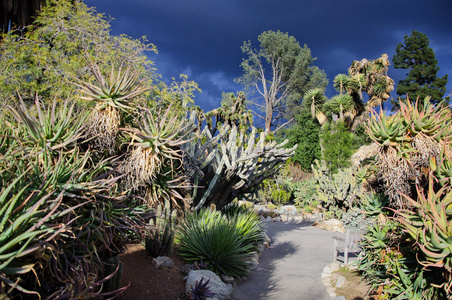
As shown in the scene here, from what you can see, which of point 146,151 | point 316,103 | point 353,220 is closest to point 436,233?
point 146,151

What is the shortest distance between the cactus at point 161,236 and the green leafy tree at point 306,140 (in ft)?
78.6

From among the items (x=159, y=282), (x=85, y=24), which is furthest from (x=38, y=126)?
(x=85, y=24)

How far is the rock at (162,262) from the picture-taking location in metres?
5.19

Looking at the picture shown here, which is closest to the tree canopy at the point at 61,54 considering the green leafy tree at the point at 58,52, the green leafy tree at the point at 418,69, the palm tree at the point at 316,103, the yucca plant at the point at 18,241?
the green leafy tree at the point at 58,52

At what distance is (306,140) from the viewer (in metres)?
30.3

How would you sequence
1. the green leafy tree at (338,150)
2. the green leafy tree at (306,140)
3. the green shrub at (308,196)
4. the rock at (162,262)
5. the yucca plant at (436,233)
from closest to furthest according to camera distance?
the yucca plant at (436,233) < the rock at (162,262) < the green shrub at (308,196) < the green leafy tree at (338,150) < the green leafy tree at (306,140)

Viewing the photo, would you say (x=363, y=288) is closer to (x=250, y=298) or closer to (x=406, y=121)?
(x=250, y=298)

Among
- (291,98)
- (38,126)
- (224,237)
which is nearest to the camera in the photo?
(38,126)

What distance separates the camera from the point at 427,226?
11.9ft

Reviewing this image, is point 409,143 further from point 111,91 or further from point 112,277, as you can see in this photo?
point 112,277

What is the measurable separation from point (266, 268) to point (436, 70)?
32778mm

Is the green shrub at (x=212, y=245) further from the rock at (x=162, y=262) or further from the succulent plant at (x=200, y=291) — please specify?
the succulent plant at (x=200, y=291)

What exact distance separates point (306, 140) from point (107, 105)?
27.9 m

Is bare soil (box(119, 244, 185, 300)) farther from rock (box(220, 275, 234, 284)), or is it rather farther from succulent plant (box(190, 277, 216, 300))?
rock (box(220, 275, 234, 284))
